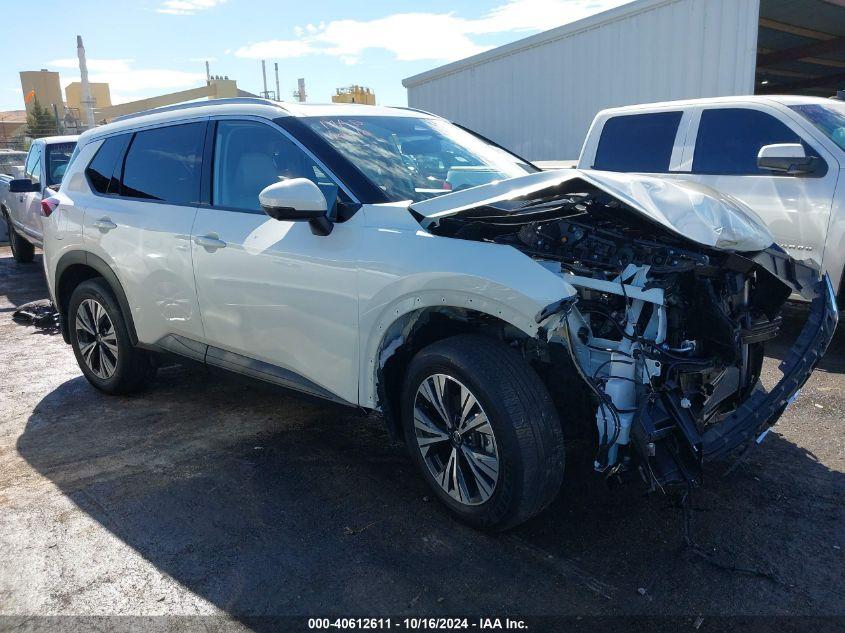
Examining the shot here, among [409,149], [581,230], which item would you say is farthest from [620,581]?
[409,149]

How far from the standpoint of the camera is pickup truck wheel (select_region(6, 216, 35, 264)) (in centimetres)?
1193

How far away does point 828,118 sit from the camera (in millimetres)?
5898

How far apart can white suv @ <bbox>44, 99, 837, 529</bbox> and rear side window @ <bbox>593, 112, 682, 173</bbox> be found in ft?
10.2

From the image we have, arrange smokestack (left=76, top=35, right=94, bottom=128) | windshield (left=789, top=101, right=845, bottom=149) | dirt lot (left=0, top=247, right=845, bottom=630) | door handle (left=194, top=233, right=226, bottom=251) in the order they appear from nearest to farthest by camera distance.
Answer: dirt lot (left=0, top=247, right=845, bottom=630)
door handle (left=194, top=233, right=226, bottom=251)
windshield (left=789, top=101, right=845, bottom=149)
smokestack (left=76, top=35, right=94, bottom=128)

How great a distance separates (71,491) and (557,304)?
2.76 m

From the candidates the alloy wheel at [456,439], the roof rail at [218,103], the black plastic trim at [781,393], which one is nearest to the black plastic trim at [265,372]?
the alloy wheel at [456,439]

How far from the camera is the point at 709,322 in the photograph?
115 inches

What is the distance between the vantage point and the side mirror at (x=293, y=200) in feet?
10.4

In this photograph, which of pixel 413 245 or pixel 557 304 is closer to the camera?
pixel 557 304

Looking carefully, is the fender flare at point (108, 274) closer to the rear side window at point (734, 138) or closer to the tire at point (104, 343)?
the tire at point (104, 343)

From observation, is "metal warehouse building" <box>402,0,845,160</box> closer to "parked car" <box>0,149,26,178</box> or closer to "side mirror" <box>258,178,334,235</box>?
"side mirror" <box>258,178,334,235</box>

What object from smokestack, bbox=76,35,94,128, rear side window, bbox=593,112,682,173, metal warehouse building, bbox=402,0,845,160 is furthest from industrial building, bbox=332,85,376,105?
rear side window, bbox=593,112,682,173

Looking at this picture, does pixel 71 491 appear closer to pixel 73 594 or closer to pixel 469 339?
pixel 73 594

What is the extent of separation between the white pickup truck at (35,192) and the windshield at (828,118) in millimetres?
8802
